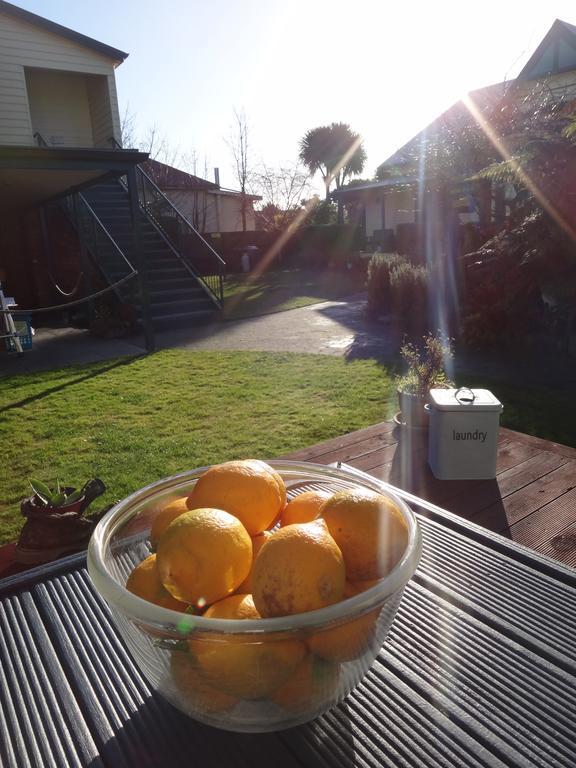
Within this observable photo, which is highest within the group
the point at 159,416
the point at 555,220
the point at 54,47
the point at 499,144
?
the point at 54,47

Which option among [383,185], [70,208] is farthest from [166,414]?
[383,185]

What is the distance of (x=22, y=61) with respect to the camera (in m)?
12.1

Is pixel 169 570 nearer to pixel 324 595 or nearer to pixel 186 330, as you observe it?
pixel 324 595

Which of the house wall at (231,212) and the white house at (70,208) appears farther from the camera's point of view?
the house wall at (231,212)

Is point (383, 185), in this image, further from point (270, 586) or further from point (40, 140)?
point (270, 586)

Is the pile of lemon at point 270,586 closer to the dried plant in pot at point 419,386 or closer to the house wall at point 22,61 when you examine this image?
the dried plant in pot at point 419,386

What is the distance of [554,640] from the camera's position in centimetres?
92

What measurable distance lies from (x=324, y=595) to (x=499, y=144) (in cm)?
1218

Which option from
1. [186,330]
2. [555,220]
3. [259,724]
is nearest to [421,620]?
[259,724]

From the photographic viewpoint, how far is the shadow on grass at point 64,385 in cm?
575

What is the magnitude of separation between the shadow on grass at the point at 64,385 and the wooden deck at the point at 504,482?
4.14 meters

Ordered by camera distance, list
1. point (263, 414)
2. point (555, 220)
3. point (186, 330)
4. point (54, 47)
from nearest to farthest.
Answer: point (263, 414) → point (555, 220) → point (186, 330) → point (54, 47)

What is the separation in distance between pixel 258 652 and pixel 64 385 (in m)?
6.45

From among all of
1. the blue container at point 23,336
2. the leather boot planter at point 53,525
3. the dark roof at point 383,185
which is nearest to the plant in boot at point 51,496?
the leather boot planter at point 53,525
